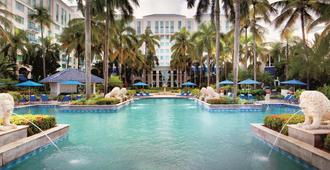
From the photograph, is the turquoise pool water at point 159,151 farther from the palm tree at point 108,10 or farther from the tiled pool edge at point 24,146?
the palm tree at point 108,10

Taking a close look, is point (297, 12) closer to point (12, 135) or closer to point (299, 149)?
point (299, 149)

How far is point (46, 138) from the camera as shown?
8086 millimetres

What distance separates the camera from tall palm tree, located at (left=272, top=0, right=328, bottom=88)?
27.3 metres

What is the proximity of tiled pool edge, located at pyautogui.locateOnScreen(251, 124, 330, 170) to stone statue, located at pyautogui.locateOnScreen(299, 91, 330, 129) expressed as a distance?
2.03 ft

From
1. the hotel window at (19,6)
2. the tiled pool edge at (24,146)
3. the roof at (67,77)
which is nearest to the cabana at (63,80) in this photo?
the roof at (67,77)

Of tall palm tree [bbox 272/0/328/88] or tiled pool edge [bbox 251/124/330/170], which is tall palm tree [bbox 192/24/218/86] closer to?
tall palm tree [bbox 272/0/328/88]

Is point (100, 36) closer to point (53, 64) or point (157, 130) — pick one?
point (53, 64)

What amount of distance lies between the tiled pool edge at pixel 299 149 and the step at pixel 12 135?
722 centimetres

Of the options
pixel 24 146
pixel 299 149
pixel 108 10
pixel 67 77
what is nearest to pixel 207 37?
pixel 108 10

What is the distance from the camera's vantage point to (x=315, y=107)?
6.71 meters

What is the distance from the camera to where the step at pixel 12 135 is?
21.1 feet

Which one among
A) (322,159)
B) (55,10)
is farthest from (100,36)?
(55,10)

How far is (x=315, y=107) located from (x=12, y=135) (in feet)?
25.7

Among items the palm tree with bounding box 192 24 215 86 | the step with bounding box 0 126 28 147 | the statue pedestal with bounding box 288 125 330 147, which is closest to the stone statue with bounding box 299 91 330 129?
the statue pedestal with bounding box 288 125 330 147
